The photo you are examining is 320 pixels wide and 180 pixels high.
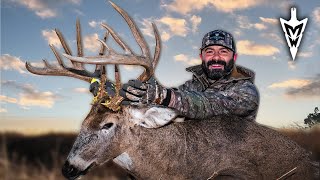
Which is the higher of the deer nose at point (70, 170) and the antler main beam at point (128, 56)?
the antler main beam at point (128, 56)

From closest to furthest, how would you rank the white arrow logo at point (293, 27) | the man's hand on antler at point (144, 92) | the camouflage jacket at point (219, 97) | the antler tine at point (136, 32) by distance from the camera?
the man's hand on antler at point (144, 92)
the camouflage jacket at point (219, 97)
the antler tine at point (136, 32)
the white arrow logo at point (293, 27)

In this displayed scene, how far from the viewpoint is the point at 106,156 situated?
5.38 m

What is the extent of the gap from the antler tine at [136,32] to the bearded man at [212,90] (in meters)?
0.38

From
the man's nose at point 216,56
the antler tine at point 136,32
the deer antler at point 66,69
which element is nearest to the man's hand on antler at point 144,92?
the antler tine at point 136,32

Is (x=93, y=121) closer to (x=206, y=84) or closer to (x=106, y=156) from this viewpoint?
(x=106, y=156)

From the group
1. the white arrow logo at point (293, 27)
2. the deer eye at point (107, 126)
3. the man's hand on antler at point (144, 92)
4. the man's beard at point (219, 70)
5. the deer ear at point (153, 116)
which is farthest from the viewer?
the white arrow logo at point (293, 27)

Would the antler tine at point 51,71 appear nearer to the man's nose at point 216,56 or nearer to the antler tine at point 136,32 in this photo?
the antler tine at point 136,32

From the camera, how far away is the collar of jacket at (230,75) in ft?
21.9

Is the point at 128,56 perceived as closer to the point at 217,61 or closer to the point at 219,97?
the point at 219,97

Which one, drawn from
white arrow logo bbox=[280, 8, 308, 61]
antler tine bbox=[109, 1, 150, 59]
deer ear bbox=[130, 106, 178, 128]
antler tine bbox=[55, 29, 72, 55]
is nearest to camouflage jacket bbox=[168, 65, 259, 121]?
deer ear bbox=[130, 106, 178, 128]

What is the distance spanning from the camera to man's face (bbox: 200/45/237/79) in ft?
22.5

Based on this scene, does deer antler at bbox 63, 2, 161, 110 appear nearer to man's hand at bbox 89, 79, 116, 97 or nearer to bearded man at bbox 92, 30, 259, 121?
man's hand at bbox 89, 79, 116, 97

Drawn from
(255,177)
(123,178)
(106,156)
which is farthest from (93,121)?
(123,178)

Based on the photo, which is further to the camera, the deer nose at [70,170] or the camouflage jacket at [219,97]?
the camouflage jacket at [219,97]
